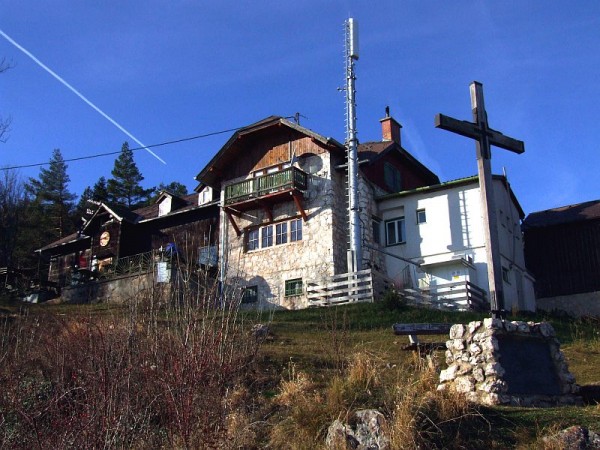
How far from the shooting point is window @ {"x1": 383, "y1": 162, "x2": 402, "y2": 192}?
121 ft

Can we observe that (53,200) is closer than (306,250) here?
No

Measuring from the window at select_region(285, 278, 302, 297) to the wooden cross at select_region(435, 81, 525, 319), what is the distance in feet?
65.1

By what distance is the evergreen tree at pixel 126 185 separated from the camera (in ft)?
217

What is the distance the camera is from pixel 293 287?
3372 cm

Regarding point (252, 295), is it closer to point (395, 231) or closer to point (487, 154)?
point (395, 231)

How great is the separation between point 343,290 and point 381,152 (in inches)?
332

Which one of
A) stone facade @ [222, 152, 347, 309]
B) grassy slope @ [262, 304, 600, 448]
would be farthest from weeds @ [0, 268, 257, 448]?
stone facade @ [222, 152, 347, 309]

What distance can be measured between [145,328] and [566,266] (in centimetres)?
3003

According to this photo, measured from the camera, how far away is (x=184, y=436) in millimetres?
8039

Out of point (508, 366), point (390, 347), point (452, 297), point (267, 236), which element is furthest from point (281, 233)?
Answer: point (508, 366)

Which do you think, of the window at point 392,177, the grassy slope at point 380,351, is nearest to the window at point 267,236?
the window at point 392,177

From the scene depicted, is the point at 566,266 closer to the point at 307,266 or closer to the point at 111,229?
the point at 307,266

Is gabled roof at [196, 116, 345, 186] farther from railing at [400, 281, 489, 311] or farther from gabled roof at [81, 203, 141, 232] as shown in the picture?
railing at [400, 281, 489, 311]

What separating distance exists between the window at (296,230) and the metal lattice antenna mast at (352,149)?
2.71 m
